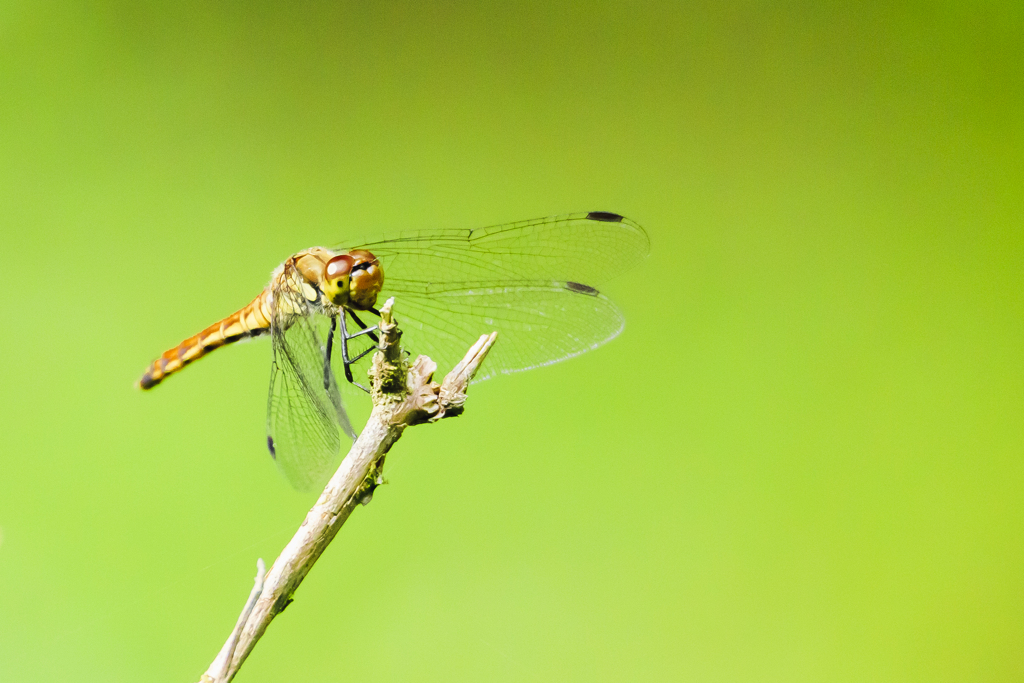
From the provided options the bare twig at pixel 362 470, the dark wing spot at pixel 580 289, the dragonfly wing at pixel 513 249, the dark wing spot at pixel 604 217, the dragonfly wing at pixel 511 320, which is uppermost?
the dark wing spot at pixel 604 217

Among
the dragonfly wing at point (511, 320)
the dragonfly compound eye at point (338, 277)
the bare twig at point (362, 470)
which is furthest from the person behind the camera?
the dragonfly wing at point (511, 320)

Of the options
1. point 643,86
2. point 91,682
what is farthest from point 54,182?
point 643,86

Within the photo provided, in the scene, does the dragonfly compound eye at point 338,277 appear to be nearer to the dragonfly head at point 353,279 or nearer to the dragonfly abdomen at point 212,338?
the dragonfly head at point 353,279

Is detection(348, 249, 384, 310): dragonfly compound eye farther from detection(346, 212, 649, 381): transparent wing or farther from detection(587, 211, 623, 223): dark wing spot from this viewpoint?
detection(587, 211, 623, 223): dark wing spot

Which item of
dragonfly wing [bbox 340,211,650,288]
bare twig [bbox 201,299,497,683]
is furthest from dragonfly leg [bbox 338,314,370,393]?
bare twig [bbox 201,299,497,683]

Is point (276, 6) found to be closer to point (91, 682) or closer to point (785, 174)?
point (785, 174)

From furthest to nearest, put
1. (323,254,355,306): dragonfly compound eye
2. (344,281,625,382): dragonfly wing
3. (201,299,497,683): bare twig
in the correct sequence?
(344,281,625,382): dragonfly wing
(323,254,355,306): dragonfly compound eye
(201,299,497,683): bare twig

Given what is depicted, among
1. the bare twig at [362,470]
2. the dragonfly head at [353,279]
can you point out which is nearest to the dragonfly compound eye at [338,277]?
the dragonfly head at [353,279]
